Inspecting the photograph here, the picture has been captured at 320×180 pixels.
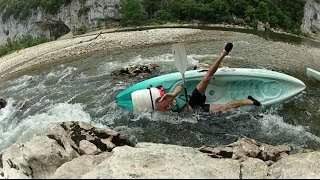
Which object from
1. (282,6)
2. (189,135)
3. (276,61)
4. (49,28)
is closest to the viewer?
(189,135)

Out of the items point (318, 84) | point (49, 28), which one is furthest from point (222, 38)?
point (49, 28)

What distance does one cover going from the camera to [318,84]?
47.7 ft

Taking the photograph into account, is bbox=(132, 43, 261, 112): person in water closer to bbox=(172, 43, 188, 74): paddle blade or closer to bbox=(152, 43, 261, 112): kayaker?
bbox=(152, 43, 261, 112): kayaker

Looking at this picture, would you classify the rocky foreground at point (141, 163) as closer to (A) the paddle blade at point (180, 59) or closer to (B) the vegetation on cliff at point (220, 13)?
(A) the paddle blade at point (180, 59)

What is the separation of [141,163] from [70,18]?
61486mm

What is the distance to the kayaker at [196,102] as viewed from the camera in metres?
10.7

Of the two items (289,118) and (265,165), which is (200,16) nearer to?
(289,118)

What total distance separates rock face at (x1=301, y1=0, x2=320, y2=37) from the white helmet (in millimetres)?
46659

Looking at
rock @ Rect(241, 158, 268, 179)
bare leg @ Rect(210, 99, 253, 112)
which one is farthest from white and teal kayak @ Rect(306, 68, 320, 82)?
rock @ Rect(241, 158, 268, 179)

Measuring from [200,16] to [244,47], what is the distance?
968 inches

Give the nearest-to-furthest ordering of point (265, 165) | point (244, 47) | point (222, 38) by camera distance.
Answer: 1. point (265, 165)
2. point (244, 47)
3. point (222, 38)

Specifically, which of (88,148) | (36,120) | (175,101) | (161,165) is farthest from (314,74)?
(161,165)

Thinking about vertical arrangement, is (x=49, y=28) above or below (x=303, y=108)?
below

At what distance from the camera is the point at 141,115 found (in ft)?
37.4
